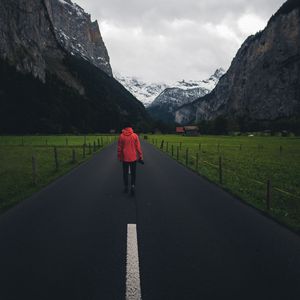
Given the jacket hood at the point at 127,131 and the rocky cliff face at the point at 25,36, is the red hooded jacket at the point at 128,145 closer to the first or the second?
the jacket hood at the point at 127,131

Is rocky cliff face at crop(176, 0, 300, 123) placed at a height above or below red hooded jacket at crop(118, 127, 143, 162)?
above

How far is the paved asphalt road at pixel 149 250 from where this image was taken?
13.1 feet

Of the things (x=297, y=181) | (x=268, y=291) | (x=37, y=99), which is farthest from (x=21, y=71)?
(x=268, y=291)

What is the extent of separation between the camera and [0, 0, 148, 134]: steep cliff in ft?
322

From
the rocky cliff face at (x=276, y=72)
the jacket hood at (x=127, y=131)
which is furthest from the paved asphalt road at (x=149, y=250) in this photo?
the rocky cliff face at (x=276, y=72)

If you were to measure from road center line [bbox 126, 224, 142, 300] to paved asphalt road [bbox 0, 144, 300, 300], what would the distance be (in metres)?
0.08

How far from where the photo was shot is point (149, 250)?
17.4 ft

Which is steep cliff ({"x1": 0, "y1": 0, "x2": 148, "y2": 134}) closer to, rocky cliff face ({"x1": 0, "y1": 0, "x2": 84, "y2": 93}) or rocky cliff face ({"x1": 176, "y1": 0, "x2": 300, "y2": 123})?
rocky cliff face ({"x1": 0, "y1": 0, "x2": 84, "y2": 93})

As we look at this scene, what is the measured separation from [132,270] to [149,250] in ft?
2.68

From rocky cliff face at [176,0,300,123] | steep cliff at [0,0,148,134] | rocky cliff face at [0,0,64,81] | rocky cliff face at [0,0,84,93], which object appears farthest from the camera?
rocky cliff face at [176,0,300,123]

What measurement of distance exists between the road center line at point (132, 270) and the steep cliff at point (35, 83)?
300 ft

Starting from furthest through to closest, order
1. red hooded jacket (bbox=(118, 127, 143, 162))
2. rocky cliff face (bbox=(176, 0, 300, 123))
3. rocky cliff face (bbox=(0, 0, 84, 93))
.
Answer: rocky cliff face (bbox=(176, 0, 300, 123)) → rocky cliff face (bbox=(0, 0, 84, 93)) → red hooded jacket (bbox=(118, 127, 143, 162))

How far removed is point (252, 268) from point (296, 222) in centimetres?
347

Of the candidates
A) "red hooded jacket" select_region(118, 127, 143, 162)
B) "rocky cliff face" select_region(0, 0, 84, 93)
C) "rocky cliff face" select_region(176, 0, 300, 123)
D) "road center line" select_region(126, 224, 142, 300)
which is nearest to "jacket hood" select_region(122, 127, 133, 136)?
"red hooded jacket" select_region(118, 127, 143, 162)
